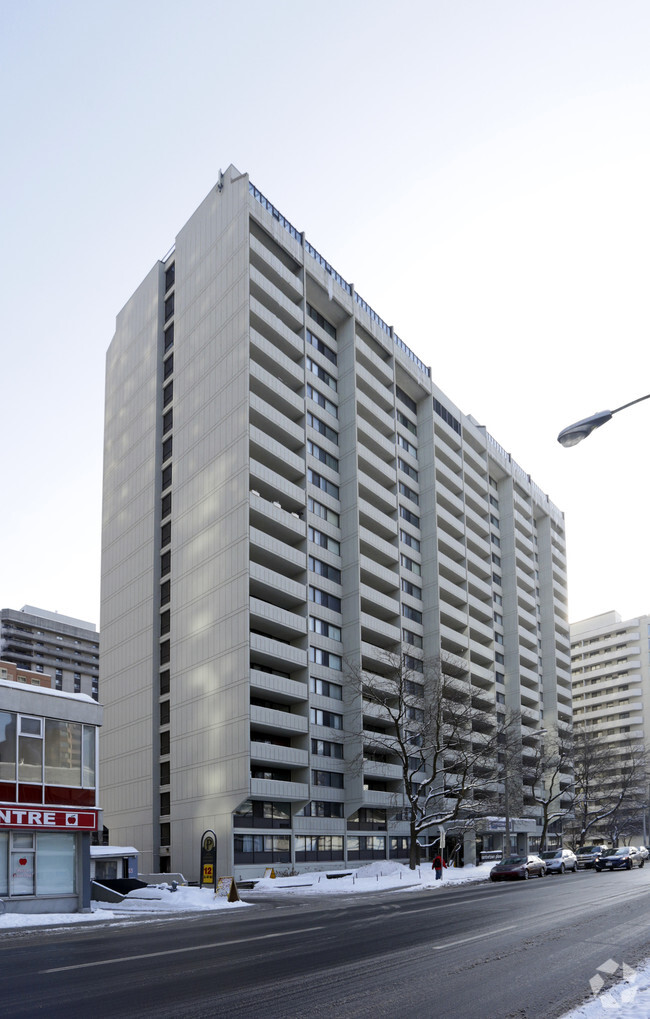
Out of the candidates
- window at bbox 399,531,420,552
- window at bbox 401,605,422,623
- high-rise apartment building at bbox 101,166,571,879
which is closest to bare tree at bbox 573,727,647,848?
high-rise apartment building at bbox 101,166,571,879

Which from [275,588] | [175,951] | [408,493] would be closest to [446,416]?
[408,493]

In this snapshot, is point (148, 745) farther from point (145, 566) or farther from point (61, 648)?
point (61, 648)

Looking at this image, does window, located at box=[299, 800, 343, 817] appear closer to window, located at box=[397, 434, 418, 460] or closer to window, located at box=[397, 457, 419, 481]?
window, located at box=[397, 457, 419, 481]

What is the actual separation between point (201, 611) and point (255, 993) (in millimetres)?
53402

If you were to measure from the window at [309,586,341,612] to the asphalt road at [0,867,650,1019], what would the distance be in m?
43.4

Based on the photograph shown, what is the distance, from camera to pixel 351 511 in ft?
249

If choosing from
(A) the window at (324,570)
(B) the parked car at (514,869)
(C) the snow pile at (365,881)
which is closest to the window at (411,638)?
(A) the window at (324,570)

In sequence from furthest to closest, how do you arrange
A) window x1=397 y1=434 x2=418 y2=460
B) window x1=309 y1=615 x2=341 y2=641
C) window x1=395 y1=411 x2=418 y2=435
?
window x1=395 y1=411 x2=418 y2=435 → window x1=397 y1=434 x2=418 y2=460 → window x1=309 y1=615 x2=341 y2=641

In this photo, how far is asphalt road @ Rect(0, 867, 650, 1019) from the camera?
11453mm

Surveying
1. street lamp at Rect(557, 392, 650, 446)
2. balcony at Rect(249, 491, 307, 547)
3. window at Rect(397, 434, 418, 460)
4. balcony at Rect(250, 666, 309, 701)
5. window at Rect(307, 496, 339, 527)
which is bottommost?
balcony at Rect(250, 666, 309, 701)

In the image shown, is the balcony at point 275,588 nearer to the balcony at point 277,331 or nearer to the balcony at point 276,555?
the balcony at point 276,555

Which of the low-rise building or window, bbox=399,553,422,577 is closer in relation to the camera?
the low-rise building

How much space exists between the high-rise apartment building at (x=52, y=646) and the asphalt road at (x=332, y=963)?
132 m

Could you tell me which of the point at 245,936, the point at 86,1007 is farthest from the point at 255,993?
the point at 245,936
